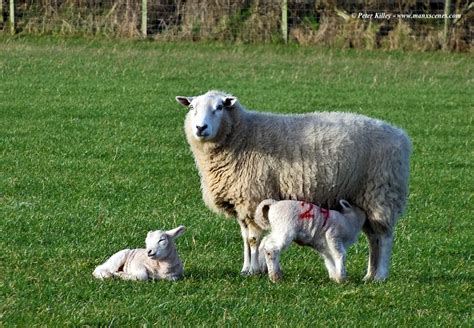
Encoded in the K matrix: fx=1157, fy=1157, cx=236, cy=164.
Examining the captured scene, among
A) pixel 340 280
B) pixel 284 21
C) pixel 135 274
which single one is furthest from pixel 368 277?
pixel 284 21

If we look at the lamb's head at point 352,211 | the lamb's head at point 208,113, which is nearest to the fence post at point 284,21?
the lamb's head at point 208,113

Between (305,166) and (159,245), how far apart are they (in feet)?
4.17

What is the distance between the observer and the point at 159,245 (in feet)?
23.4

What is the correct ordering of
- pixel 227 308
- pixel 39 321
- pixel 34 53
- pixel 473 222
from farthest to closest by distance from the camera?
pixel 34 53, pixel 473 222, pixel 227 308, pixel 39 321

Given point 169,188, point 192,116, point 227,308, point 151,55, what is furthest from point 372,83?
point 227,308

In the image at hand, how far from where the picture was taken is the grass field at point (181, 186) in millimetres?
6727

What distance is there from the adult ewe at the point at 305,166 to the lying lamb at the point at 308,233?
40cm

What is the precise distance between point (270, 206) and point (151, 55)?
15.1 m

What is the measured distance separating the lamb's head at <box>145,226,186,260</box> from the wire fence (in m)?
16.9

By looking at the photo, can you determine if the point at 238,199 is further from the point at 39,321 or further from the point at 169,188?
the point at 169,188

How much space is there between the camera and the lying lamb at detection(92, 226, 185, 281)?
7.16 meters

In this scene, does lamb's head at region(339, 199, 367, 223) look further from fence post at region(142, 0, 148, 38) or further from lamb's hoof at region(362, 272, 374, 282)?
fence post at region(142, 0, 148, 38)

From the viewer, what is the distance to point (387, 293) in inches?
280

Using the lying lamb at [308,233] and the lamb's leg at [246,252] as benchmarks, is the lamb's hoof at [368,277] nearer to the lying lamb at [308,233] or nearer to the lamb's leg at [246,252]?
the lying lamb at [308,233]
